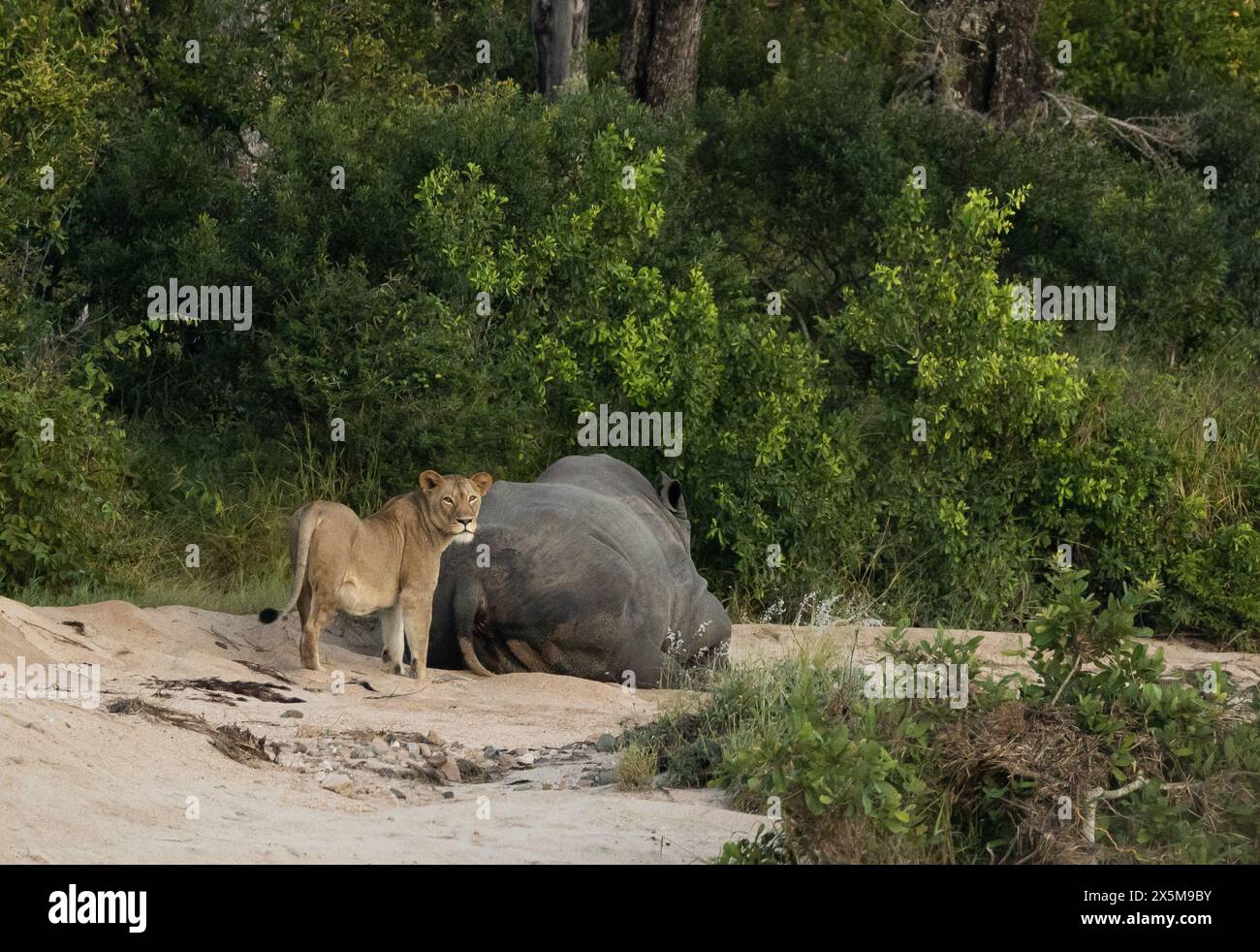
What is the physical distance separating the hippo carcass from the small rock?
2.32 meters

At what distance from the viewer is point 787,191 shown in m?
16.2

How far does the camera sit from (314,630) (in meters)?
9.25

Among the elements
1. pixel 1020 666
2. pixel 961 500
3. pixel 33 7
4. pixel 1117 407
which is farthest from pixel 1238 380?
pixel 33 7

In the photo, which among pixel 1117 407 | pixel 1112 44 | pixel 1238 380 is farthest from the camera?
pixel 1112 44

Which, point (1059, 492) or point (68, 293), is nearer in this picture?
point (1059, 492)

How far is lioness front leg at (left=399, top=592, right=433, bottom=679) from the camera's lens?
A: 9438 mm

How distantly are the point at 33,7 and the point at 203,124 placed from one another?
76.9 inches

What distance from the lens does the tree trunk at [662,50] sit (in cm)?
1739

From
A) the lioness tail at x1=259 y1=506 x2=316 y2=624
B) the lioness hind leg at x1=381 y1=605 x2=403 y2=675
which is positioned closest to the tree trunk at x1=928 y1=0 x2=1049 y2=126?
the lioness hind leg at x1=381 y1=605 x2=403 y2=675

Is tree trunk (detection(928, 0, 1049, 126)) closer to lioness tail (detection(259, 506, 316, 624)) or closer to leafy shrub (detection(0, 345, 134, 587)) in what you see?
leafy shrub (detection(0, 345, 134, 587))

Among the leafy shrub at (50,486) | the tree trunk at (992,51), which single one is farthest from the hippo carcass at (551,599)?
the tree trunk at (992,51)

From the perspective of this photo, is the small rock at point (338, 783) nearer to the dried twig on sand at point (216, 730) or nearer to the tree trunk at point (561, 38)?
the dried twig on sand at point (216, 730)

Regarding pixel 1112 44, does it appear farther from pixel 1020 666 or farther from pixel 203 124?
pixel 1020 666

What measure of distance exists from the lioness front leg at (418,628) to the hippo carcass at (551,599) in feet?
0.67
